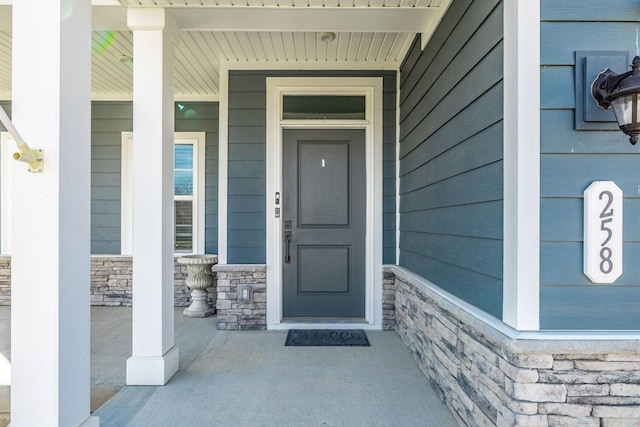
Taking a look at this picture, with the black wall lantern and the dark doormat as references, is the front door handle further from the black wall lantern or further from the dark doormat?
the black wall lantern

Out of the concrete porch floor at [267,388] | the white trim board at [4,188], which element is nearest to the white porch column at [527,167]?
the concrete porch floor at [267,388]

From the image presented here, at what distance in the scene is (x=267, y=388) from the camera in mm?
2477

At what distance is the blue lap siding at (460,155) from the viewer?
172cm

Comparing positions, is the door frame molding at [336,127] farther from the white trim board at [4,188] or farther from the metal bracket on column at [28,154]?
the white trim board at [4,188]

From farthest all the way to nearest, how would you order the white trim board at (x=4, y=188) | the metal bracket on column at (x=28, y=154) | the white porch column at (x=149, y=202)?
1. the white trim board at (x=4, y=188)
2. the white porch column at (x=149, y=202)
3. the metal bracket on column at (x=28, y=154)

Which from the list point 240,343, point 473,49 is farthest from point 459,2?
point 240,343

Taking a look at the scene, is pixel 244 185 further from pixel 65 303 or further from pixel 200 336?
pixel 65 303

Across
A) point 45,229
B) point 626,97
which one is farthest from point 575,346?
point 45,229

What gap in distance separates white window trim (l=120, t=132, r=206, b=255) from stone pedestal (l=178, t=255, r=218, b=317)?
1.62ft

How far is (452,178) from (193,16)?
2130 millimetres

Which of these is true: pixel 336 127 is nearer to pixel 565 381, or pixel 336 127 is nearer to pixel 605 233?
pixel 605 233

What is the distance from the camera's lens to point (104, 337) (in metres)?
3.51

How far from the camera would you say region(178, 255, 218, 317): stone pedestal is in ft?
13.9

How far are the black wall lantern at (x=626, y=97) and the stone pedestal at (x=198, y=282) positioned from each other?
12.7ft
